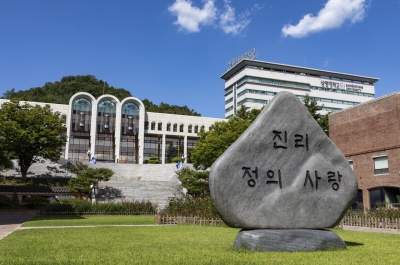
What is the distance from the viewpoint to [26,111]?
139ft

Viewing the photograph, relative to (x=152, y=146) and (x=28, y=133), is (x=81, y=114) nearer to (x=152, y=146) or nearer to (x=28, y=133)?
(x=152, y=146)

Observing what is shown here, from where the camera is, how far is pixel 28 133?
132ft

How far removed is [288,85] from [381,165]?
74935mm

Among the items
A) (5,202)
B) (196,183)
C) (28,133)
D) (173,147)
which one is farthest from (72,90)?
(196,183)

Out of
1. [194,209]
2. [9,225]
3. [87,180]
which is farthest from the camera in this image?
[87,180]

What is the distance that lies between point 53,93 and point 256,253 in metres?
86.8

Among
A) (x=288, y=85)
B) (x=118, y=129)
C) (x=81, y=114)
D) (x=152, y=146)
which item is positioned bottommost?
(x=152, y=146)

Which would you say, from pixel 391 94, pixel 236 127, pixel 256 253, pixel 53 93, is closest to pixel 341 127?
pixel 391 94

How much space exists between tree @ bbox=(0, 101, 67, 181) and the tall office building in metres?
63.5

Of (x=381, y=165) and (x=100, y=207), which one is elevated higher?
(x=381, y=165)

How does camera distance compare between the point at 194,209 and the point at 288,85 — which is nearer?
the point at 194,209

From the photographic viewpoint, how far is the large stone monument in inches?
364

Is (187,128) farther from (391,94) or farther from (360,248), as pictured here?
(360,248)

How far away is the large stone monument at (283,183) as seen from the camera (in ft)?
30.3
